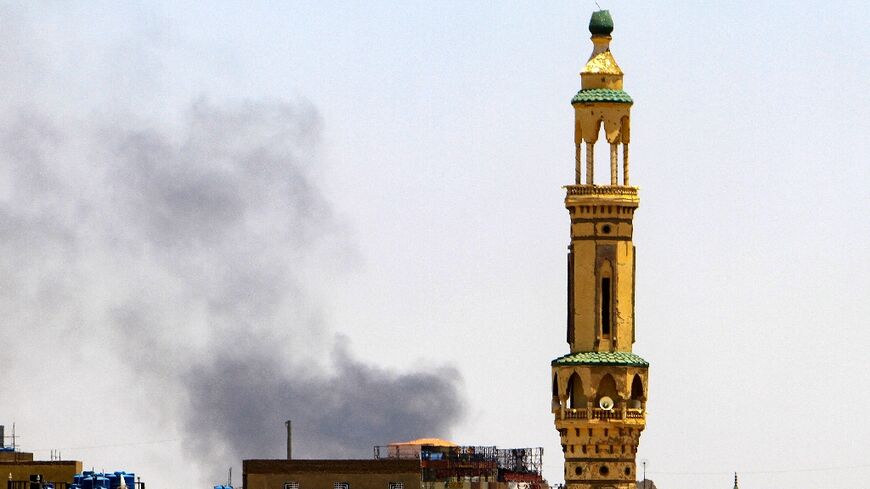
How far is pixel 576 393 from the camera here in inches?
4520

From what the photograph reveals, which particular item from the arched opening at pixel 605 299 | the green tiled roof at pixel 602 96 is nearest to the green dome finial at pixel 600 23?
the green tiled roof at pixel 602 96

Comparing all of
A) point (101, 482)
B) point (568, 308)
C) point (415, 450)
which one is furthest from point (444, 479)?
point (568, 308)

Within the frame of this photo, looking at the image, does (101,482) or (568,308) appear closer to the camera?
(568,308)

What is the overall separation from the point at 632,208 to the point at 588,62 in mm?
6387

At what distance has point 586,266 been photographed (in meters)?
114

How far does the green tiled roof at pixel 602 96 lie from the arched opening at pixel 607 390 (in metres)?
10.9

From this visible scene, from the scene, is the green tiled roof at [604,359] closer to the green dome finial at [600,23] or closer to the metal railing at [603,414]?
the metal railing at [603,414]

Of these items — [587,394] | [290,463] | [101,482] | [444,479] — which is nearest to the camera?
[587,394]

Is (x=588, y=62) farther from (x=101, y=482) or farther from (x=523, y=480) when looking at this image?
(x=523, y=480)

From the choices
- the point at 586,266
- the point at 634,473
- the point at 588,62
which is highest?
the point at 588,62

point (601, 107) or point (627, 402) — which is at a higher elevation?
point (601, 107)

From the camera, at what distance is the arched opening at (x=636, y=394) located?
375 feet

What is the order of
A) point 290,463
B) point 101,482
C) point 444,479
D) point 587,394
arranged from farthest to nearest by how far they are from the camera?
point 444,479, point 290,463, point 101,482, point 587,394

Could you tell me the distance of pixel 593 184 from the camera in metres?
114
